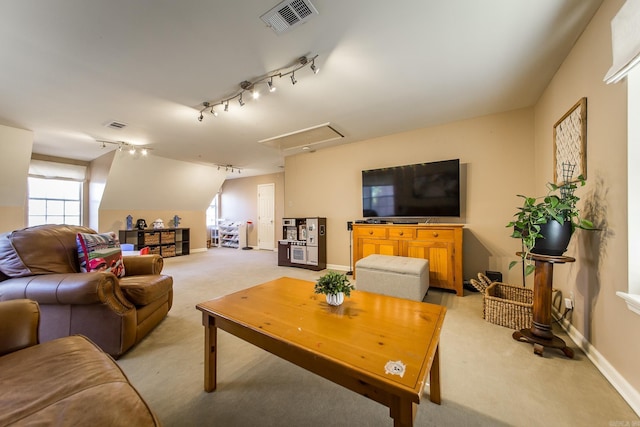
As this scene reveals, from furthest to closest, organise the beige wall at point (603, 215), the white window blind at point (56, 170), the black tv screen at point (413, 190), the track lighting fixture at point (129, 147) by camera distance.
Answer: the white window blind at point (56, 170) < the track lighting fixture at point (129, 147) < the black tv screen at point (413, 190) < the beige wall at point (603, 215)

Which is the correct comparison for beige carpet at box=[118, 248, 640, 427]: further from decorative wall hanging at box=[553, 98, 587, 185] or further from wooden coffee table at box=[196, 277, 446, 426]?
decorative wall hanging at box=[553, 98, 587, 185]

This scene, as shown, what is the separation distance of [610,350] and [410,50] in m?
2.56

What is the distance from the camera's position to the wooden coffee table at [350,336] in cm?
89

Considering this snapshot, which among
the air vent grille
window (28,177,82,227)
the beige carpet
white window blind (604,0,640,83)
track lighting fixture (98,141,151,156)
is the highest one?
the air vent grille

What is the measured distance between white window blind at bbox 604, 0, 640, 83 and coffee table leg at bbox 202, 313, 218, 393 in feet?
9.06

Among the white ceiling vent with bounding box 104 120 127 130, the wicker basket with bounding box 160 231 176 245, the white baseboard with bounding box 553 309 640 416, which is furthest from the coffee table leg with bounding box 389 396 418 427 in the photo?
the wicker basket with bounding box 160 231 176 245

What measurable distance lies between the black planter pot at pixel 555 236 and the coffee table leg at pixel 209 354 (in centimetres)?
234

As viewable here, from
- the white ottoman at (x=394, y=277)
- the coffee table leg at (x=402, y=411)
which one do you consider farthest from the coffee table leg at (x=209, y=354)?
the white ottoman at (x=394, y=277)

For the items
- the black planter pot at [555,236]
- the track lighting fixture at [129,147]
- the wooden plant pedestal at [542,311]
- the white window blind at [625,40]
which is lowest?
the wooden plant pedestal at [542,311]

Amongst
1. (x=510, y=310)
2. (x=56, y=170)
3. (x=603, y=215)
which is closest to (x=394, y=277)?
(x=510, y=310)

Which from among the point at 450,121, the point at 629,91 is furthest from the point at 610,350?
the point at 450,121

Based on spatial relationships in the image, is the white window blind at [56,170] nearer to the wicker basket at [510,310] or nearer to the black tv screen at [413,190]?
the black tv screen at [413,190]

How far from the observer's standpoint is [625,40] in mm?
1337

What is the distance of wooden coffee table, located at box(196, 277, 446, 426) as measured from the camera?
89 cm
